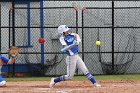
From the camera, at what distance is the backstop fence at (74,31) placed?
2006 cm

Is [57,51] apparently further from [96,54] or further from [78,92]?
[78,92]

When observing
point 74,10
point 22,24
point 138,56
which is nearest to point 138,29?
point 138,56

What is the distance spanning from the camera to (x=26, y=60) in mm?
20047

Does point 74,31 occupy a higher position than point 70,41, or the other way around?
point 74,31

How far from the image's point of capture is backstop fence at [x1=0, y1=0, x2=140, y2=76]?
20.1 metres

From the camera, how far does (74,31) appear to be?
20.2 m

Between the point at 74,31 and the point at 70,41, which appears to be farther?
the point at 74,31

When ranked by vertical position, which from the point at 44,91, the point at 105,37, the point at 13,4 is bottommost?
the point at 44,91

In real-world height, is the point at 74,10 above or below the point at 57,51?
above

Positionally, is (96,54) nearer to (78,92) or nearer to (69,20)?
(69,20)

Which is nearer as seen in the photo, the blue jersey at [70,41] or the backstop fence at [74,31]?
the blue jersey at [70,41]

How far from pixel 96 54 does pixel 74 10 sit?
1.87 m

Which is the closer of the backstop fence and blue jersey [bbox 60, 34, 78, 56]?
blue jersey [bbox 60, 34, 78, 56]

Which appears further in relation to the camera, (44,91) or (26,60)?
(26,60)
